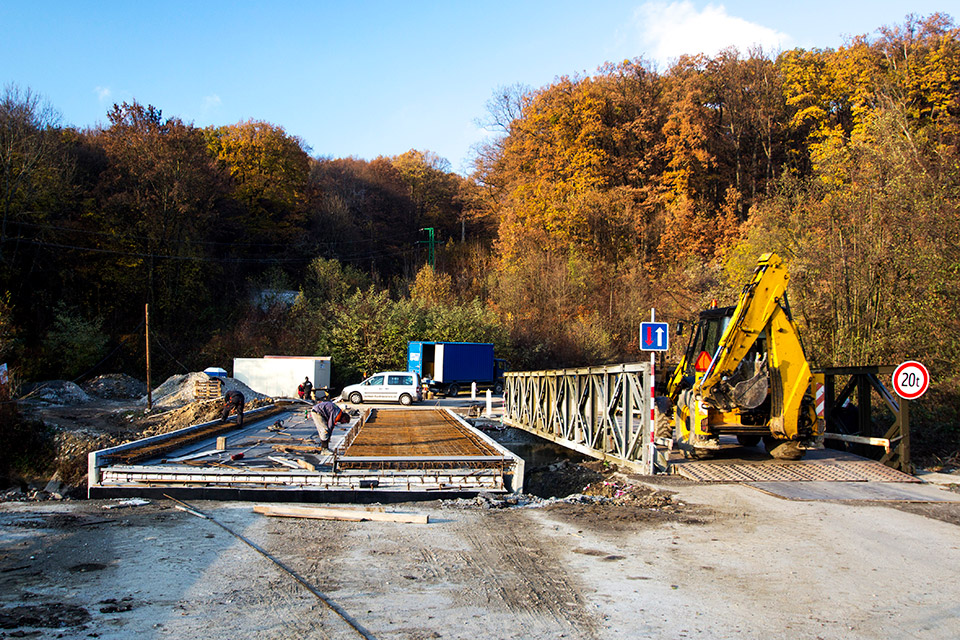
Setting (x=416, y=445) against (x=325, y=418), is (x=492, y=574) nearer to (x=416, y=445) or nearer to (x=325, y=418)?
(x=325, y=418)

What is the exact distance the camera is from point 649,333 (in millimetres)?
11828

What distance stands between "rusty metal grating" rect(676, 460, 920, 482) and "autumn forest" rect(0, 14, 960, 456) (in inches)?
629

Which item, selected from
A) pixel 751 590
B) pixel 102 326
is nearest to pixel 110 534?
pixel 751 590

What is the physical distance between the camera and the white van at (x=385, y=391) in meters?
32.0

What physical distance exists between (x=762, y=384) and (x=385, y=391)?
75.3 feet

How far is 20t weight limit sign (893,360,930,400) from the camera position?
33.1 feet

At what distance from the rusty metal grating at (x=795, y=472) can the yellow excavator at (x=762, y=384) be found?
49cm

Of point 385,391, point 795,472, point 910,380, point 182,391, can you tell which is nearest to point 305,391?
point 385,391

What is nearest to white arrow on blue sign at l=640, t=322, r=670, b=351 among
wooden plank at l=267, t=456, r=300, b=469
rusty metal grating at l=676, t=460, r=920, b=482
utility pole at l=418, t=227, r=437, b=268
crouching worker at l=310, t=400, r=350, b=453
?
rusty metal grating at l=676, t=460, r=920, b=482

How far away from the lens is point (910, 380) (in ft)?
33.9

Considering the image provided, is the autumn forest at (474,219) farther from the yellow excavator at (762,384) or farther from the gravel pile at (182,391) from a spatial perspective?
the yellow excavator at (762,384)

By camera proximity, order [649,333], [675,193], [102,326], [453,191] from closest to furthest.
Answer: [649,333] → [102,326] → [675,193] → [453,191]

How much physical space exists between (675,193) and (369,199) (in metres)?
29.6

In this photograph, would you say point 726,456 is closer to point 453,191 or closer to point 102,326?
point 102,326
